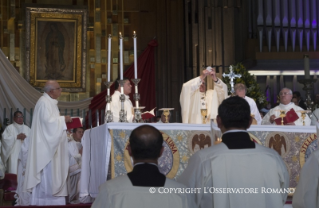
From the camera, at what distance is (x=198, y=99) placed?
27.7 ft

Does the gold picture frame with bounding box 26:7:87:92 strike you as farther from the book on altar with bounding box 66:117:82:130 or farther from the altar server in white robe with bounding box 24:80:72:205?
the book on altar with bounding box 66:117:82:130

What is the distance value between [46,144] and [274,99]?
21.8ft

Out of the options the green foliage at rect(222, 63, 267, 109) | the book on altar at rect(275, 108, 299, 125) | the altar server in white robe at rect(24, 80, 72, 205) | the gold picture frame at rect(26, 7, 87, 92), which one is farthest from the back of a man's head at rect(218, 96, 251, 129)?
the gold picture frame at rect(26, 7, 87, 92)

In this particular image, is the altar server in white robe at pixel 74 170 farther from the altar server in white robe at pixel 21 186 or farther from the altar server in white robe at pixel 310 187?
Answer: the altar server in white robe at pixel 310 187

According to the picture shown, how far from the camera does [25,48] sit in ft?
42.4

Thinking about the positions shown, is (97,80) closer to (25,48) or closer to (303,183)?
(25,48)

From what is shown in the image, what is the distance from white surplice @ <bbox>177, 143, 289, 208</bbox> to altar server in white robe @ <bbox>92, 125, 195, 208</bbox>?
0.31m

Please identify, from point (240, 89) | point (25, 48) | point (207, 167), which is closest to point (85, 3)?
point (25, 48)

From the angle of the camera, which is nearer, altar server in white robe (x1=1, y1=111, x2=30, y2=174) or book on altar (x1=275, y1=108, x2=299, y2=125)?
book on altar (x1=275, y1=108, x2=299, y2=125)

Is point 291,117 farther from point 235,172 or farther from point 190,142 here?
point 235,172

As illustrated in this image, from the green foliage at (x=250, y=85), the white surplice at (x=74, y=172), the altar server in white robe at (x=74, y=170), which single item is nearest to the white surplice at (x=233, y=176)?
the altar server in white robe at (x=74, y=170)

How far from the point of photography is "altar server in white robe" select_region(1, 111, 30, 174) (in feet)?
38.4

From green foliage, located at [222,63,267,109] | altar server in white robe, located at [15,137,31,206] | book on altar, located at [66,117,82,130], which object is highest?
green foliage, located at [222,63,267,109]

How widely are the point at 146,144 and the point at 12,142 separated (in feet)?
30.0
